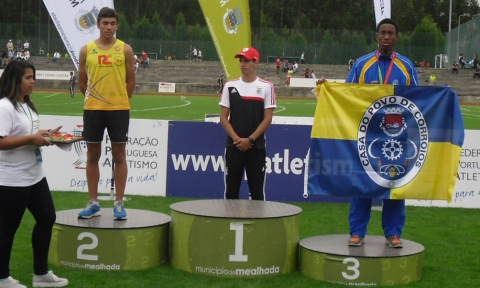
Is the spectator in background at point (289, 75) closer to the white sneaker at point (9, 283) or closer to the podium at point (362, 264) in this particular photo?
the podium at point (362, 264)

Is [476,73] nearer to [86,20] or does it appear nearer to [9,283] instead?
[86,20]

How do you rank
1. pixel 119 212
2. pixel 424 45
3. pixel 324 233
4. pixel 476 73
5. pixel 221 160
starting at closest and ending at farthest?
pixel 119 212 → pixel 324 233 → pixel 221 160 → pixel 476 73 → pixel 424 45

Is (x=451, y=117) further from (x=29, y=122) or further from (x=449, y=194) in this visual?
(x=29, y=122)

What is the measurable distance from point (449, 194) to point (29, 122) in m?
3.65

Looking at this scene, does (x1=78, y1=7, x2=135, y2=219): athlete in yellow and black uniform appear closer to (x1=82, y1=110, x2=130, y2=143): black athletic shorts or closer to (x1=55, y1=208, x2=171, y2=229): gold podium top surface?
(x1=82, y1=110, x2=130, y2=143): black athletic shorts

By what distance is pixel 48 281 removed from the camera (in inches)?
246

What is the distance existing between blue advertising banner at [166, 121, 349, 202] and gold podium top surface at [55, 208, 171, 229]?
3375mm

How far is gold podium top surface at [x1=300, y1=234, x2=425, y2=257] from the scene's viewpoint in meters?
6.54

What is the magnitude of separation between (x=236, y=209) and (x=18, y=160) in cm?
210

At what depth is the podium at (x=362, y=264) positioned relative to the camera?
6.45m

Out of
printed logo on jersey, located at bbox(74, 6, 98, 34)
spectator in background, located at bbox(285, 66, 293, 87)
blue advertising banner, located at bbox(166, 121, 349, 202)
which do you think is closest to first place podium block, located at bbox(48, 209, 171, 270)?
blue advertising banner, located at bbox(166, 121, 349, 202)

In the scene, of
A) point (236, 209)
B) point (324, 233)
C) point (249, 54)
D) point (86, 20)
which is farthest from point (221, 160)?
point (236, 209)

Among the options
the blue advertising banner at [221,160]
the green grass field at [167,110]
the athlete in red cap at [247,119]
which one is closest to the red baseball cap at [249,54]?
the athlete in red cap at [247,119]

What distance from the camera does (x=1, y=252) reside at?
596cm
